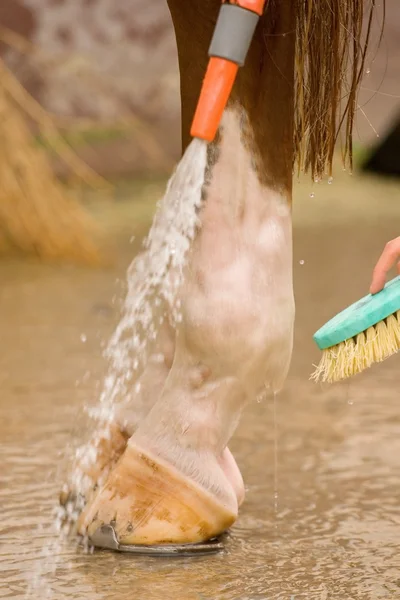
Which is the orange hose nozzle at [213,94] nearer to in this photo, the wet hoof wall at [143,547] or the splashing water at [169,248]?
the splashing water at [169,248]

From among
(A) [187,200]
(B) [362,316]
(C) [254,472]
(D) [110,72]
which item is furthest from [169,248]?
(D) [110,72]

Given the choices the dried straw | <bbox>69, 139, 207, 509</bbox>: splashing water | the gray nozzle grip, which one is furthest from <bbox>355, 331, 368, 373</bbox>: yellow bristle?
the dried straw

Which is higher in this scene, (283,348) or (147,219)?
(147,219)

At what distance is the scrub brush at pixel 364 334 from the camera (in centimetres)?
116

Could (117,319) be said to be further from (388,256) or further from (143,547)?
(388,256)

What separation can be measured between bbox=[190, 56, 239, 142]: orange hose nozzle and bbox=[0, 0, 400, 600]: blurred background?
0.20 m

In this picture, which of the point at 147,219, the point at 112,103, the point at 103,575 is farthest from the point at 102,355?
the point at 112,103

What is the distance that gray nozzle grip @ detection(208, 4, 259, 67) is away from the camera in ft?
3.44

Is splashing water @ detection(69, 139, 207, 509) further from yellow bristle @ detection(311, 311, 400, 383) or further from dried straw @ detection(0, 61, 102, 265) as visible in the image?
dried straw @ detection(0, 61, 102, 265)

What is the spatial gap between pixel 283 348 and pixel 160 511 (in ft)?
0.65

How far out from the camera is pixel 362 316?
45.8 inches

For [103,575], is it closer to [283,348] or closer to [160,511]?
[160,511]

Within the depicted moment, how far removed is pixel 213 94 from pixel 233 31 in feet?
0.18

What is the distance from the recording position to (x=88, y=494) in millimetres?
1291
